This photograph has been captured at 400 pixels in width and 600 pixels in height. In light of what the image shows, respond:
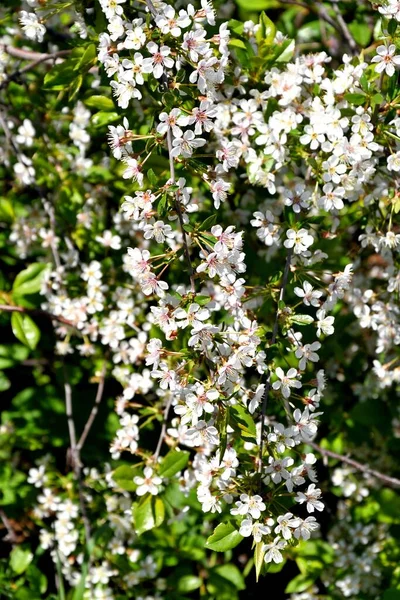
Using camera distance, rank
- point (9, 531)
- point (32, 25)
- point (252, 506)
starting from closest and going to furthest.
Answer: point (252, 506), point (32, 25), point (9, 531)

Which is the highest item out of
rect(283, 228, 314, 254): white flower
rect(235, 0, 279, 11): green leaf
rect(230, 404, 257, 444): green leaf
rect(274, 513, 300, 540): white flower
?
rect(235, 0, 279, 11): green leaf

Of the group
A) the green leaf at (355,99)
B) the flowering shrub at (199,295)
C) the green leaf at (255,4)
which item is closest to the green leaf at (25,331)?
the flowering shrub at (199,295)

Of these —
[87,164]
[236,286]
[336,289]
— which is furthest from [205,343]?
[87,164]

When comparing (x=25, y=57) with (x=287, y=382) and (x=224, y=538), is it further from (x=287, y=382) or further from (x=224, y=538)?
(x=224, y=538)

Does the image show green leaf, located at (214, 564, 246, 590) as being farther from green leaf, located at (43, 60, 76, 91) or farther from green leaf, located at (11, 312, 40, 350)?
green leaf, located at (43, 60, 76, 91)

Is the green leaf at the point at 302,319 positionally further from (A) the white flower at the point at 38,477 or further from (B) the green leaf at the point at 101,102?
(A) the white flower at the point at 38,477

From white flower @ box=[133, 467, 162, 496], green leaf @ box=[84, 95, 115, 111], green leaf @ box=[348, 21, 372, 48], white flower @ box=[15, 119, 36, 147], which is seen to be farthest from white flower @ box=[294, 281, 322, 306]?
green leaf @ box=[348, 21, 372, 48]

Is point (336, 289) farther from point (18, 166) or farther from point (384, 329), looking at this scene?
point (18, 166)

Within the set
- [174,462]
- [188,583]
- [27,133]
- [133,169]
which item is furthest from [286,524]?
[27,133]
